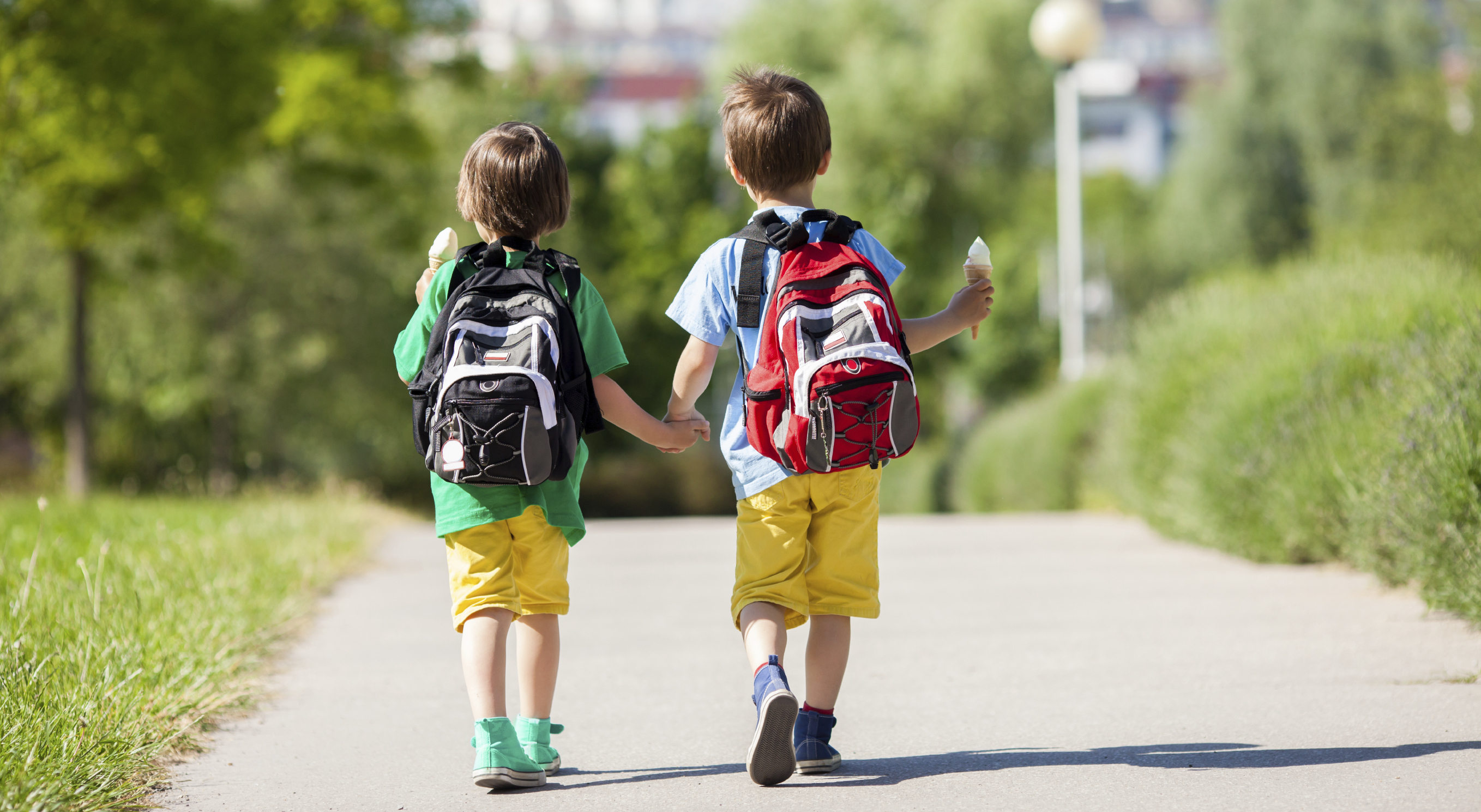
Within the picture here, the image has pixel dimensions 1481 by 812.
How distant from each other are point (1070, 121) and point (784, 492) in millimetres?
17877

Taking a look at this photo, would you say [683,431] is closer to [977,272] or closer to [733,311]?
[733,311]

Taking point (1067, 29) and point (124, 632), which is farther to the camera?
point (1067, 29)

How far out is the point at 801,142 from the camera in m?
3.75

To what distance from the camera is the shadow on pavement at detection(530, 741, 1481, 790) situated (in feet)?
12.4

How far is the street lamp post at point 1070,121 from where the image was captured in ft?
61.6

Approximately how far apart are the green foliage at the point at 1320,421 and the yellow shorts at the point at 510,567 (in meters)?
3.34

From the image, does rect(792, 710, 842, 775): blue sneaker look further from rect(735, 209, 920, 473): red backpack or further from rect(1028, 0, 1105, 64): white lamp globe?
rect(1028, 0, 1105, 64): white lamp globe

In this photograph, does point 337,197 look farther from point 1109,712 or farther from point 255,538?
point 1109,712

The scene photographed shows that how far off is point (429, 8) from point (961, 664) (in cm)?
1724

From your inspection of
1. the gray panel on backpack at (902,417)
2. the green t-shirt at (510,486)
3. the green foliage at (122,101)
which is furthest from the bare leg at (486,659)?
the green foliage at (122,101)

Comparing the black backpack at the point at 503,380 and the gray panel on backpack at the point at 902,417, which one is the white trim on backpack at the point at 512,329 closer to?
the black backpack at the point at 503,380

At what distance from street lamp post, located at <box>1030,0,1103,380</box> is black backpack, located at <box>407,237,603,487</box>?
16273mm

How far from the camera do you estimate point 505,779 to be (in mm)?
3615

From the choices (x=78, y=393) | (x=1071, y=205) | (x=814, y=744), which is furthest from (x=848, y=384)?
(x=1071, y=205)
